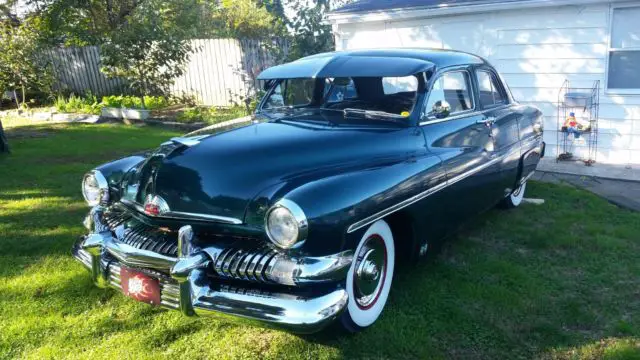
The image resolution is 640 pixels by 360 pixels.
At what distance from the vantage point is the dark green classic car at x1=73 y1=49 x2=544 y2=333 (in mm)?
2674

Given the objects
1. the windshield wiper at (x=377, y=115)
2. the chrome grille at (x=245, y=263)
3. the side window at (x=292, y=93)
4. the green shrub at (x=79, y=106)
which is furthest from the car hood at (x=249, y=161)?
the green shrub at (x=79, y=106)

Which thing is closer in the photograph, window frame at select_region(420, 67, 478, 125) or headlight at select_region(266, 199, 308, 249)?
headlight at select_region(266, 199, 308, 249)

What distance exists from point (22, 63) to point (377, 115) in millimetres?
12792

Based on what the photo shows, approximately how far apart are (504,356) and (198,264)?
5.76 ft

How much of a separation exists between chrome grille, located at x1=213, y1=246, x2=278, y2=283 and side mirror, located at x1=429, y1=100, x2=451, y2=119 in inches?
73.6

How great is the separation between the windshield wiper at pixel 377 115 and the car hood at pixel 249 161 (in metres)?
0.12

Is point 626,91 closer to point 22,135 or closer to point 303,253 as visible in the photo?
point 303,253

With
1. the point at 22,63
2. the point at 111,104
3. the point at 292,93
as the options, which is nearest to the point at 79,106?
the point at 111,104

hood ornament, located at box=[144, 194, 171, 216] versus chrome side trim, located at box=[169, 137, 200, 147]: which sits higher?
chrome side trim, located at box=[169, 137, 200, 147]

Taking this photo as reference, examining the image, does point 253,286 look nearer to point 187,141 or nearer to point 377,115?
point 187,141

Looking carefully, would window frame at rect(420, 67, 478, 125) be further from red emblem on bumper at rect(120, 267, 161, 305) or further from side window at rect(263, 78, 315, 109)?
red emblem on bumper at rect(120, 267, 161, 305)

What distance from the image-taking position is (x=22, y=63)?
1351 centimetres

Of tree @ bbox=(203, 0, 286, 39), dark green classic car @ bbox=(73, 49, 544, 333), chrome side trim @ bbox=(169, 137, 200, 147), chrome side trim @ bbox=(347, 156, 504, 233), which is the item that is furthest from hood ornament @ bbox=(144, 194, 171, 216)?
tree @ bbox=(203, 0, 286, 39)

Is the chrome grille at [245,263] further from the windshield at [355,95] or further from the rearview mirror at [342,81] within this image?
the rearview mirror at [342,81]
